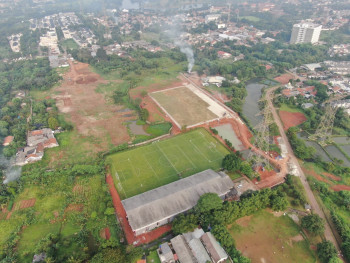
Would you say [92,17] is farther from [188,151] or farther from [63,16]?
[188,151]

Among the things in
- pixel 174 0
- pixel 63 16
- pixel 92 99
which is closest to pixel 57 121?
pixel 92 99

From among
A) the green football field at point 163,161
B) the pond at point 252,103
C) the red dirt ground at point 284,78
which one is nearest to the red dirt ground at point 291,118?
the pond at point 252,103

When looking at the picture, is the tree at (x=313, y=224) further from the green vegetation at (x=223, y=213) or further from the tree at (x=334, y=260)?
the tree at (x=334, y=260)

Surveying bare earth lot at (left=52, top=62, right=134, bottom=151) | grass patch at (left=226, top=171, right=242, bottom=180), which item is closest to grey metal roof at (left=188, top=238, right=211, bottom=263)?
grass patch at (left=226, top=171, right=242, bottom=180)

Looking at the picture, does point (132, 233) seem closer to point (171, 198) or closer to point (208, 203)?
point (171, 198)

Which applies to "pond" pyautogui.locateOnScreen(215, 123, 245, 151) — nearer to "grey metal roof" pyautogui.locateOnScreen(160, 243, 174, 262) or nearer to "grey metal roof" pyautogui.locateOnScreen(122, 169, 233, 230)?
"grey metal roof" pyautogui.locateOnScreen(122, 169, 233, 230)

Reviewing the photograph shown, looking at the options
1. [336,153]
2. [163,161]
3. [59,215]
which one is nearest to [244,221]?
[163,161]
